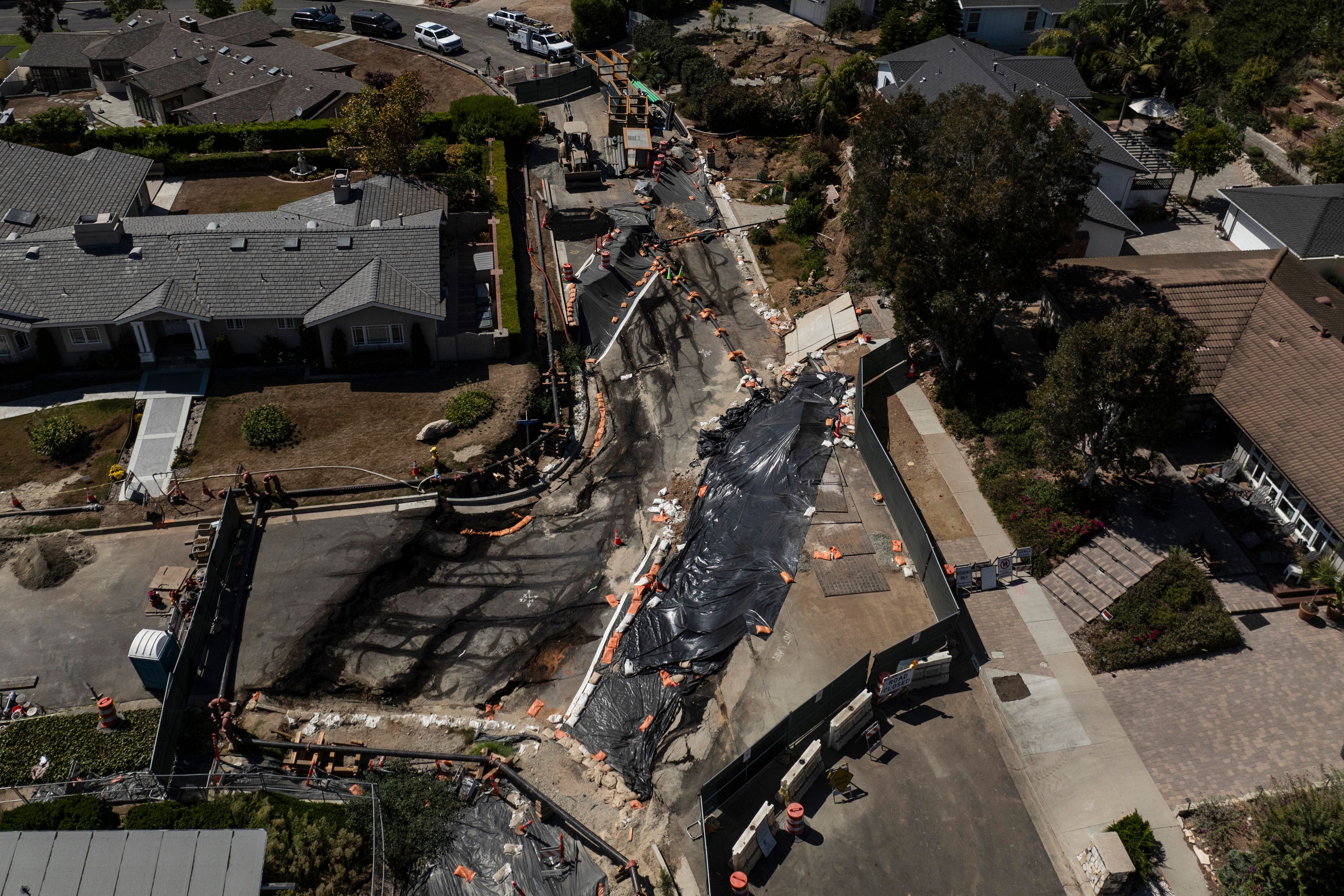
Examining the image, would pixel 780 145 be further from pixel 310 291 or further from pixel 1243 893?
pixel 1243 893

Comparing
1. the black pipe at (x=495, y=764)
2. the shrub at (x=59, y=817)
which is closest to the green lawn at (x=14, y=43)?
the shrub at (x=59, y=817)

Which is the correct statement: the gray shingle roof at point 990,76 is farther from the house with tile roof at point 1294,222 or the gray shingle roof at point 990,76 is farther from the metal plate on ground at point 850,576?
the metal plate on ground at point 850,576

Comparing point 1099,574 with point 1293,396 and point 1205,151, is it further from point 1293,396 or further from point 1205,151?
point 1205,151

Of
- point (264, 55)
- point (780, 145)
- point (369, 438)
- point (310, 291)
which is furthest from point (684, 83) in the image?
point (369, 438)

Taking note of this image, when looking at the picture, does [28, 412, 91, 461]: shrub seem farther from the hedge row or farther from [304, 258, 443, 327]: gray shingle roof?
the hedge row

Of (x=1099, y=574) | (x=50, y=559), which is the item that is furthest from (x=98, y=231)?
(x=1099, y=574)

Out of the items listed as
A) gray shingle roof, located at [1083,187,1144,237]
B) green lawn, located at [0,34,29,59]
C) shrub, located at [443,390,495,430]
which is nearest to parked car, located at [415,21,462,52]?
green lawn, located at [0,34,29,59]
